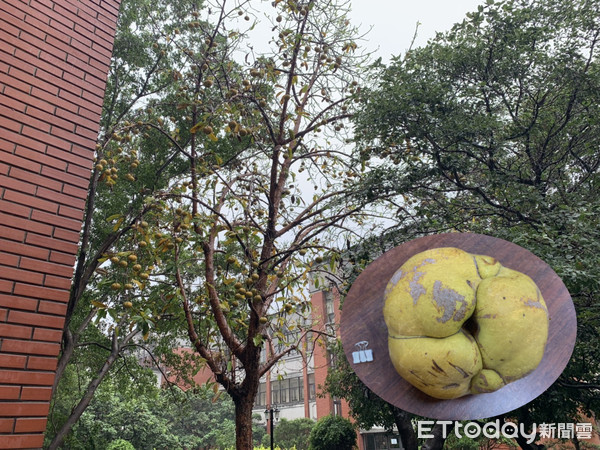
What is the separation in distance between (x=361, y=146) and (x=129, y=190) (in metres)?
4.46

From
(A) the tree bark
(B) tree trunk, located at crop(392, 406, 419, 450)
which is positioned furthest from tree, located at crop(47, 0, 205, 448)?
(B) tree trunk, located at crop(392, 406, 419, 450)

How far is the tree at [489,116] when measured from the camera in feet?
17.0

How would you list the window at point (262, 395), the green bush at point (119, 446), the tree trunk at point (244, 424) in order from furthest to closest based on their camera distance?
the window at point (262, 395), the green bush at point (119, 446), the tree trunk at point (244, 424)

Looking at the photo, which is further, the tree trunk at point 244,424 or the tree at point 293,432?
the tree at point 293,432

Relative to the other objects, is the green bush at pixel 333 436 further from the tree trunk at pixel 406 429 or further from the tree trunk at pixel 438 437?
the tree trunk at pixel 438 437

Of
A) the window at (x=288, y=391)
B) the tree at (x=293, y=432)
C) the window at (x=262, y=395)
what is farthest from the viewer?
the window at (x=262, y=395)

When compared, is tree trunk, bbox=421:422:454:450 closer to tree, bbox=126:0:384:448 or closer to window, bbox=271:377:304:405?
tree, bbox=126:0:384:448

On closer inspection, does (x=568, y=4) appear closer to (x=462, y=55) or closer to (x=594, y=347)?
(x=462, y=55)

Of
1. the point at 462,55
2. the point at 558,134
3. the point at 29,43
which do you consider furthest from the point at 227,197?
the point at 558,134

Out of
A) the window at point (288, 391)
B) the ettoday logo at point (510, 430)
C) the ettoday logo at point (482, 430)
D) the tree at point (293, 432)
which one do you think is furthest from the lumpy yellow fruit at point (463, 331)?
the window at point (288, 391)

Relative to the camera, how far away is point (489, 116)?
5.25 meters

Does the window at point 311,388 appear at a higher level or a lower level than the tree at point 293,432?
higher

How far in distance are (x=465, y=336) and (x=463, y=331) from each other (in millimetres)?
22

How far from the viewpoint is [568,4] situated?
18.6 feet
